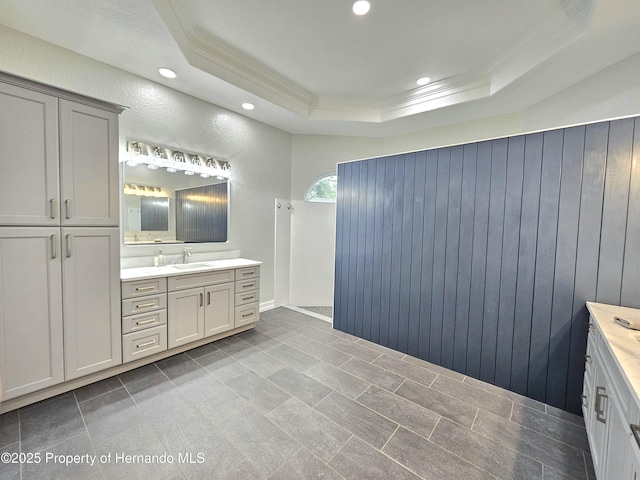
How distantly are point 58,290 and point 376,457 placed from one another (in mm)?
2486

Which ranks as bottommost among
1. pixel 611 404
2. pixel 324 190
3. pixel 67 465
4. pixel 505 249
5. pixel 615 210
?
pixel 67 465

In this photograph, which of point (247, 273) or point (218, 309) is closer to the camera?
point (218, 309)

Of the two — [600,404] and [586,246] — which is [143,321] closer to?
[600,404]

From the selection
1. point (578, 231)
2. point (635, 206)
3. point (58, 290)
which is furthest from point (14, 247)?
point (635, 206)

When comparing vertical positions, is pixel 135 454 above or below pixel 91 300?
below

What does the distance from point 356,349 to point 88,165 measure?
3006 mm

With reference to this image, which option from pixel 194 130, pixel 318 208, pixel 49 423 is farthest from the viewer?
pixel 318 208

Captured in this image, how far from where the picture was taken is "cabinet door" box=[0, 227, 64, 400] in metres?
1.81

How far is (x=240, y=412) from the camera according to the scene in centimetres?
196

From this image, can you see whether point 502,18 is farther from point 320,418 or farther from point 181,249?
point 181,249

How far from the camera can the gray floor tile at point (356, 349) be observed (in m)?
2.87

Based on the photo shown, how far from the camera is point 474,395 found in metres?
2.24

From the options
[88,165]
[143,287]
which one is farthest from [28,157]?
[143,287]

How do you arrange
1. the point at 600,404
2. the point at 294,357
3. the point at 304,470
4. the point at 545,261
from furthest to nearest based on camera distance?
the point at 294,357 → the point at 545,261 → the point at 304,470 → the point at 600,404
